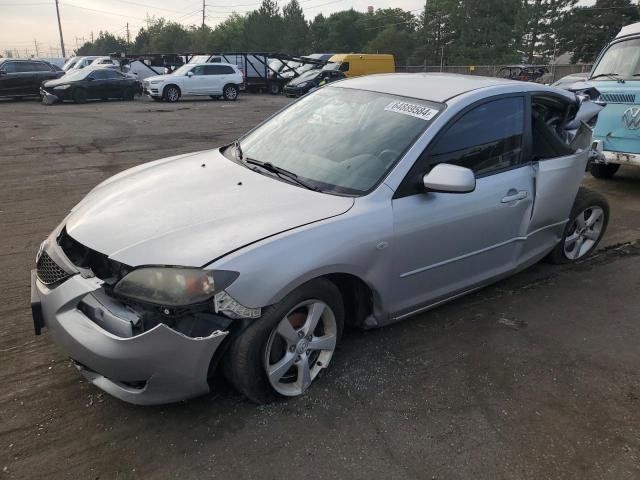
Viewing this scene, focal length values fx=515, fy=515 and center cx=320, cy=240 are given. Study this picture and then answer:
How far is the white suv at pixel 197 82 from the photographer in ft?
72.8

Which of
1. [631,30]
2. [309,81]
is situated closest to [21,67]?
[309,81]

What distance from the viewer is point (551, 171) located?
12.9ft

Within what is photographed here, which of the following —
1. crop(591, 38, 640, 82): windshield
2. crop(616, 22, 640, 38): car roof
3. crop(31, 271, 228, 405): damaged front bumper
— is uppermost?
crop(616, 22, 640, 38): car roof

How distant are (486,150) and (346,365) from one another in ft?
5.71

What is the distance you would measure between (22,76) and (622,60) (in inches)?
857

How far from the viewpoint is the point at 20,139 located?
444 inches

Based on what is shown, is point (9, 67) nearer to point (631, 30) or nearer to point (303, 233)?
Answer: point (631, 30)

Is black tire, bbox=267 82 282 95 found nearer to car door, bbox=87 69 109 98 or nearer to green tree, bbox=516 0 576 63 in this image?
car door, bbox=87 69 109 98

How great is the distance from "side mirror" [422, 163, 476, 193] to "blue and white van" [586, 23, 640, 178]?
14.4 ft

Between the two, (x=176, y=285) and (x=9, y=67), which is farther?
(x=9, y=67)

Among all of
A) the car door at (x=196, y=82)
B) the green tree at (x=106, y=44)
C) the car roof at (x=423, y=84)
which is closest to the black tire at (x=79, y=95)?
the car door at (x=196, y=82)

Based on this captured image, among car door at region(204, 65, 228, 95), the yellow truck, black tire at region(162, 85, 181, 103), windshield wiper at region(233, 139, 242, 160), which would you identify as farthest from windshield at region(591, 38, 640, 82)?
the yellow truck

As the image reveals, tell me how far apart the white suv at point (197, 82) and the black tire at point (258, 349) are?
851 inches

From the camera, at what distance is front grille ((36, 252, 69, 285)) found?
2.63 metres
